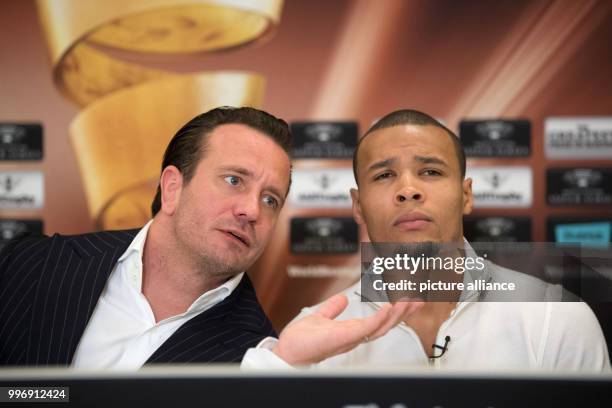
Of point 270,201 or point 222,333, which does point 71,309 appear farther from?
point 270,201

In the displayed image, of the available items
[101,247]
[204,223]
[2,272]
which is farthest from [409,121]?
[2,272]

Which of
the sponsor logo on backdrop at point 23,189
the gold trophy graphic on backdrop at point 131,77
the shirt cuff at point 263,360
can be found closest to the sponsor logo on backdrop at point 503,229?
the gold trophy graphic on backdrop at point 131,77

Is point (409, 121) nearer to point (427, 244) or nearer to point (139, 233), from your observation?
point (427, 244)

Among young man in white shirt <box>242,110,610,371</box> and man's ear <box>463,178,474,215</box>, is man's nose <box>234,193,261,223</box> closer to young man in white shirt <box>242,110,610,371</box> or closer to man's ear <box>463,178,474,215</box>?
young man in white shirt <box>242,110,610,371</box>

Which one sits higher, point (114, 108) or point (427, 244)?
point (114, 108)

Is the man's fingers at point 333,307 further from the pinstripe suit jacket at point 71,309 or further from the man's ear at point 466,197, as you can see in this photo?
the man's ear at point 466,197

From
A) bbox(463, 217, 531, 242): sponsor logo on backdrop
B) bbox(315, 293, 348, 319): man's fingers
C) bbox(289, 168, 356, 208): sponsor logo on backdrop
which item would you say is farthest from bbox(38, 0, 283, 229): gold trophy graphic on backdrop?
bbox(315, 293, 348, 319): man's fingers

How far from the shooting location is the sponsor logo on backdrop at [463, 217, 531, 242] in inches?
78.2

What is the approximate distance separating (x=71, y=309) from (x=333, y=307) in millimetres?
542

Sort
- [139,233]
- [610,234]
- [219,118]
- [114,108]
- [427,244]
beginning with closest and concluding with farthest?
1. [427,244]
2. [219,118]
3. [139,233]
4. [114,108]
5. [610,234]

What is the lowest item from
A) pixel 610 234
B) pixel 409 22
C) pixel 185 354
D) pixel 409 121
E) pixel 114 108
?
pixel 185 354

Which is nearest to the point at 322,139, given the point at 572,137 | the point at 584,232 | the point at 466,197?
the point at 572,137

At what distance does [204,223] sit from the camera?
1049 millimetres

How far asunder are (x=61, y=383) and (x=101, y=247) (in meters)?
0.60
